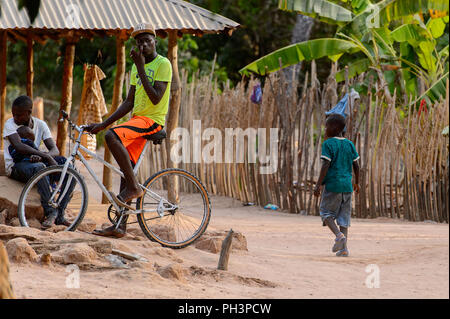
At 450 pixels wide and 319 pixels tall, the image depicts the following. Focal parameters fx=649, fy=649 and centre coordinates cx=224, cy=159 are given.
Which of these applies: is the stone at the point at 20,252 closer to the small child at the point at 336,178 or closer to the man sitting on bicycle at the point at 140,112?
the man sitting on bicycle at the point at 140,112

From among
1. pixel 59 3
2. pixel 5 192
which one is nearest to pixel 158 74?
pixel 5 192

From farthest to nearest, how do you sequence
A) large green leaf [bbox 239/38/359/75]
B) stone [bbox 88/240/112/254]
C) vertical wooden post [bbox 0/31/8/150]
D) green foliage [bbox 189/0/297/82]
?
green foliage [bbox 189/0/297/82]
large green leaf [bbox 239/38/359/75]
vertical wooden post [bbox 0/31/8/150]
stone [bbox 88/240/112/254]

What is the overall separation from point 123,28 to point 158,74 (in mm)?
2383

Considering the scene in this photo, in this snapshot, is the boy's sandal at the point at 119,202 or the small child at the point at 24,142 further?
the small child at the point at 24,142

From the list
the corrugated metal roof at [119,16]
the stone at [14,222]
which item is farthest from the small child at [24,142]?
the corrugated metal roof at [119,16]

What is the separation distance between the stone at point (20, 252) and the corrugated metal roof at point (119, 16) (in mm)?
Answer: 3453

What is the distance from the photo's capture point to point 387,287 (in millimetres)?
4559

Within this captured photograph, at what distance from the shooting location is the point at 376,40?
12234 millimetres

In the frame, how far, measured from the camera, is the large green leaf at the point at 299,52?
11211 millimetres

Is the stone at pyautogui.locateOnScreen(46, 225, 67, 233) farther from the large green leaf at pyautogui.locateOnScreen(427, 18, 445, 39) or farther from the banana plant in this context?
the large green leaf at pyautogui.locateOnScreen(427, 18, 445, 39)

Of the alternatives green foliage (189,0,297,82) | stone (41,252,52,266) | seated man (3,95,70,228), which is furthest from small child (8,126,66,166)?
green foliage (189,0,297,82)

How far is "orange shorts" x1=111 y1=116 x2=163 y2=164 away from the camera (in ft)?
16.4

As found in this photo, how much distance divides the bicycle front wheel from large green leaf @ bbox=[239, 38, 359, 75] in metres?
6.37

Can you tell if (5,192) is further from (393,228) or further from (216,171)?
(216,171)
